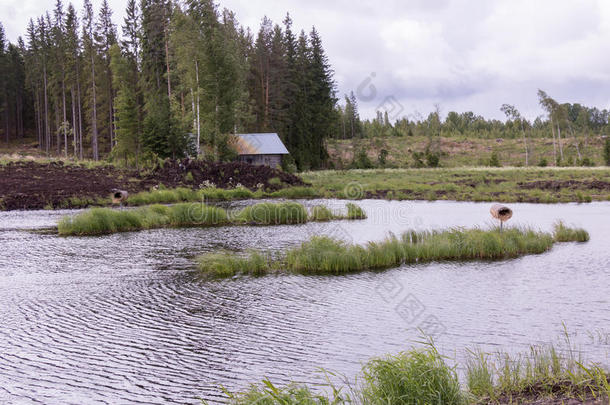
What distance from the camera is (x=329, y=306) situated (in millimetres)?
11797

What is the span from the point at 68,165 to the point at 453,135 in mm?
83757

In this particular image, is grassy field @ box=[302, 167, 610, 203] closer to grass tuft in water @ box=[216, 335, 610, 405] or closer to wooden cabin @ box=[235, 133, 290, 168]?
wooden cabin @ box=[235, 133, 290, 168]

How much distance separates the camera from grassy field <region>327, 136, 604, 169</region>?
8781 cm

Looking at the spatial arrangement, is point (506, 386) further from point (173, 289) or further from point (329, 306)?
point (173, 289)

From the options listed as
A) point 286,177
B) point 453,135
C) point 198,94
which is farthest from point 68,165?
point 453,135

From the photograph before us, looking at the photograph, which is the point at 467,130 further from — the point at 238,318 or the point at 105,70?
the point at 238,318

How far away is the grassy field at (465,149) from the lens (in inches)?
3457

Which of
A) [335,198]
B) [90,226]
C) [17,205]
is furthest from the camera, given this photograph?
[335,198]

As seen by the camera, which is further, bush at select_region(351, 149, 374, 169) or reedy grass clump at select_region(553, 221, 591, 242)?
bush at select_region(351, 149, 374, 169)

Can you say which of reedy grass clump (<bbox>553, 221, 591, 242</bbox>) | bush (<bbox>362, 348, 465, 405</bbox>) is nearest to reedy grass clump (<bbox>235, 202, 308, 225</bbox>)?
reedy grass clump (<bbox>553, 221, 591, 242</bbox>)

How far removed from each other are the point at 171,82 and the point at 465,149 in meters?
58.5

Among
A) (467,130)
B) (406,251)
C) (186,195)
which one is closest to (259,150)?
(186,195)

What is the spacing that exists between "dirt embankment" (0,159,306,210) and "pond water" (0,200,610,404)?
18553 mm

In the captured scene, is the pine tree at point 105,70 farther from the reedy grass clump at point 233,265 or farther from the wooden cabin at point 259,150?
the reedy grass clump at point 233,265
